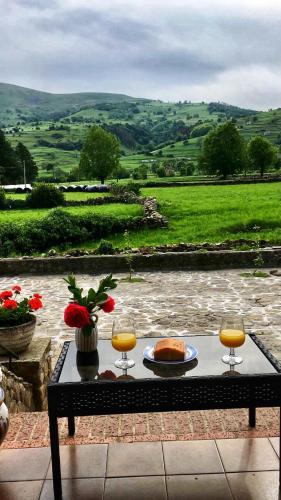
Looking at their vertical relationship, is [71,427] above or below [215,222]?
above

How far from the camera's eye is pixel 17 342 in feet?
16.6

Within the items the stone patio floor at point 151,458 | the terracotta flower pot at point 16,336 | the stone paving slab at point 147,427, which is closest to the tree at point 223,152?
the terracotta flower pot at point 16,336

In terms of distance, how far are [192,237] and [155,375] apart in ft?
Answer: 45.1

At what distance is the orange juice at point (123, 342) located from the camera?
3.24 meters

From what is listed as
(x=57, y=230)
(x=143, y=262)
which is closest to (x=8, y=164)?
(x=57, y=230)

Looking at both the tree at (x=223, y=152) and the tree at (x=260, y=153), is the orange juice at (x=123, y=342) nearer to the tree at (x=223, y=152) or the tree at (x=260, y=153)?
the tree at (x=223, y=152)

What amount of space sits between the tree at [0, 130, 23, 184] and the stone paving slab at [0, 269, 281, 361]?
4357cm

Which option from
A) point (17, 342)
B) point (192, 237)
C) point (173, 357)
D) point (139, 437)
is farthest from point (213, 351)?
point (192, 237)

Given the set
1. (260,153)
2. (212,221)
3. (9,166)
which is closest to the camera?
(212,221)

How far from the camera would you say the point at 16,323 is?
204 inches

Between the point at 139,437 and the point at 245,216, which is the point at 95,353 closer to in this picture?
the point at 139,437

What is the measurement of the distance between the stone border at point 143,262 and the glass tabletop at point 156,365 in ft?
28.9

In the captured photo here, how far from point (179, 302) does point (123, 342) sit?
6192mm

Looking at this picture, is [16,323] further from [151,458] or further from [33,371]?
[151,458]
